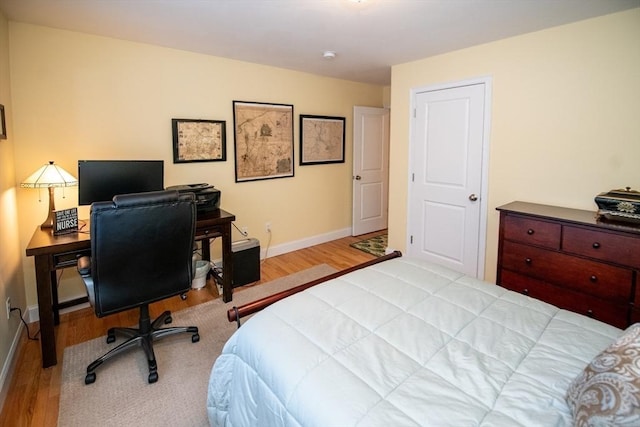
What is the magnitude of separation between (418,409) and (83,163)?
2667 mm

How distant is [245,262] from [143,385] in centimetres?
155

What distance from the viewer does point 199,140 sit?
353 cm

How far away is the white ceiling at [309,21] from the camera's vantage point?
226 cm

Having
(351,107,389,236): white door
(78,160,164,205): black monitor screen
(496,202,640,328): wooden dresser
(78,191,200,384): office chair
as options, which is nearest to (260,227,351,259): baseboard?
(351,107,389,236): white door

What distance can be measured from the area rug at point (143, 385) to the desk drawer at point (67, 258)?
0.62 m

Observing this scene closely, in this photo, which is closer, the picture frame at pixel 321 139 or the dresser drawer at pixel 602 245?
the dresser drawer at pixel 602 245

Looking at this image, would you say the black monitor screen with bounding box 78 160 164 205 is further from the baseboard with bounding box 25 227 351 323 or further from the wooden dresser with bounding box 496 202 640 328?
the wooden dresser with bounding box 496 202 640 328

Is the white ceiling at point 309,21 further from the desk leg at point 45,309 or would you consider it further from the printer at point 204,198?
the desk leg at point 45,309

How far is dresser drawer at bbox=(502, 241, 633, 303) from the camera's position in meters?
2.15

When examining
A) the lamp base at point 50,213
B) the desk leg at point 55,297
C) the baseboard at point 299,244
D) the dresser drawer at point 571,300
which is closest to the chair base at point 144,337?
the desk leg at point 55,297

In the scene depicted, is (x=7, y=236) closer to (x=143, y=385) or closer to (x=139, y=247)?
(x=139, y=247)

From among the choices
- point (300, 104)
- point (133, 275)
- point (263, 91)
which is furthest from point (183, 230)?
point (300, 104)

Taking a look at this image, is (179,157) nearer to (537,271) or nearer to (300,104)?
(300,104)

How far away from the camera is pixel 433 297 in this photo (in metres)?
1.66
